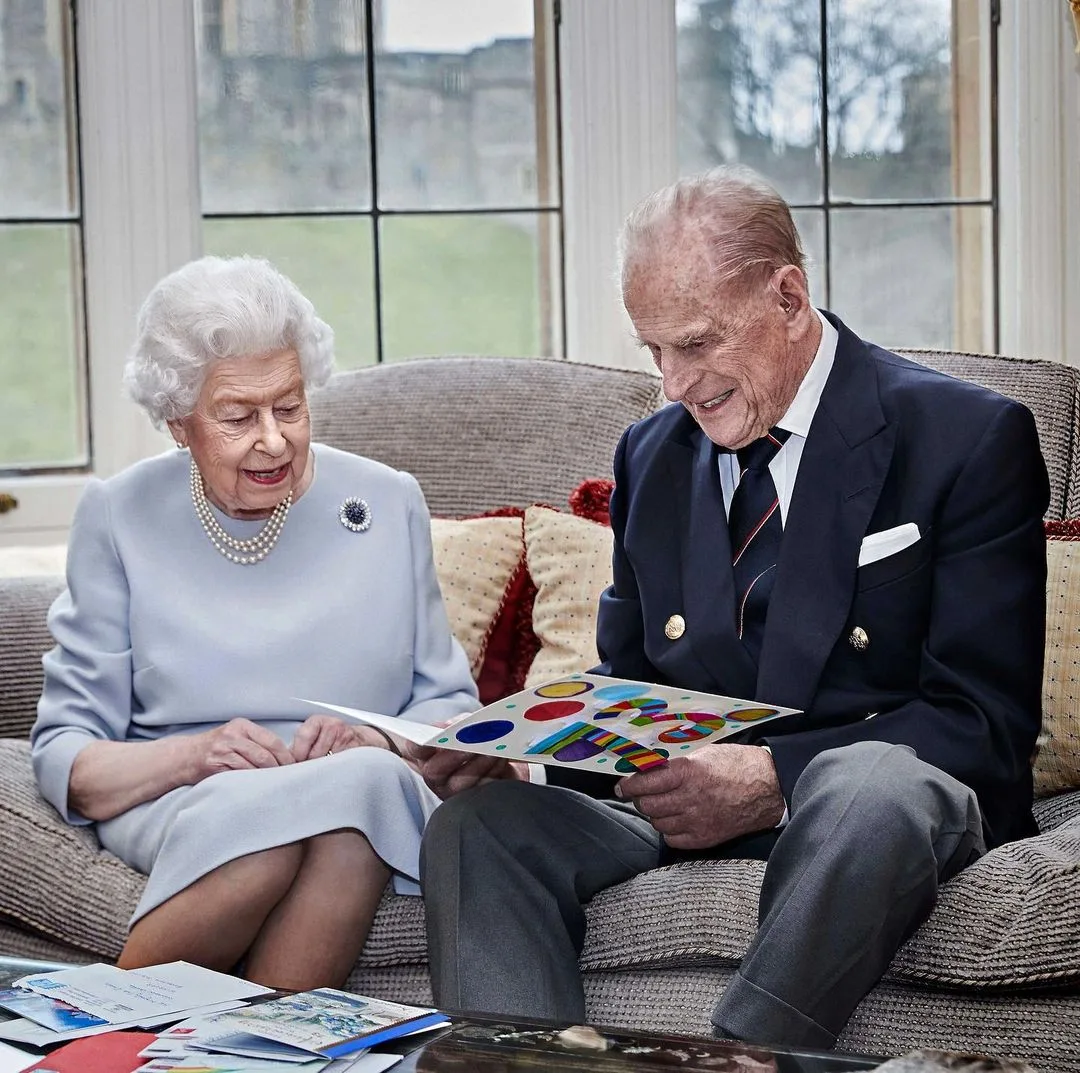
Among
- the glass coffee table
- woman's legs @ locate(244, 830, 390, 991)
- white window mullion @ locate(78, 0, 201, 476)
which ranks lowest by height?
woman's legs @ locate(244, 830, 390, 991)

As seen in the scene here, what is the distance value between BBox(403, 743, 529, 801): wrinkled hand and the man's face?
46cm

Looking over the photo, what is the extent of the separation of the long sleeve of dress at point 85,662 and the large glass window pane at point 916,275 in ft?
5.97

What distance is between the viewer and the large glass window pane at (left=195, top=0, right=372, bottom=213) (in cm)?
308

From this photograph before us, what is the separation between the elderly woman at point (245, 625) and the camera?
5.65 ft

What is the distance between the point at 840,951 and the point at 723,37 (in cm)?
232

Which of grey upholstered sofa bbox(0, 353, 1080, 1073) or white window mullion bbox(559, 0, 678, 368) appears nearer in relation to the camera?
grey upholstered sofa bbox(0, 353, 1080, 1073)

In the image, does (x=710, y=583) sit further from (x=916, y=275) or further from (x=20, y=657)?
(x=916, y=275)

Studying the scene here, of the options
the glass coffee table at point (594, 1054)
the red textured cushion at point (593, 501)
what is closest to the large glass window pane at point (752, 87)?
the red textured cushion at point (593, 501)

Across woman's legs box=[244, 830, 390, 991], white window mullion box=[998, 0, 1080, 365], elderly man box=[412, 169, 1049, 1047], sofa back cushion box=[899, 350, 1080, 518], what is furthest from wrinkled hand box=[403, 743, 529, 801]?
white window mullion box=[998, 0, 1080, 365]

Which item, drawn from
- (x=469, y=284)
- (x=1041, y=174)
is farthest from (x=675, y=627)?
(x=1041, y=174)

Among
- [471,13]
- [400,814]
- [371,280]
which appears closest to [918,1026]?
[400,814]

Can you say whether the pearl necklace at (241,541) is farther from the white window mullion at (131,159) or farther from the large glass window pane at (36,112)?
the large glass window pane at (36,112)

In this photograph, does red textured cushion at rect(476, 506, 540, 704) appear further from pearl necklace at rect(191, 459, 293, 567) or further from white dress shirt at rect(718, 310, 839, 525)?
white dress shirt at rect(718, 310, 839, 525)

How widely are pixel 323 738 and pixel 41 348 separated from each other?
62.5 inches
